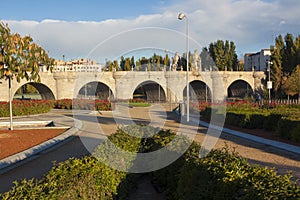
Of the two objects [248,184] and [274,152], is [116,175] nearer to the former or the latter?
[248,184]

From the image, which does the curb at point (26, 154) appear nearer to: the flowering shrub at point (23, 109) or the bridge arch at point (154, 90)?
the flowering shrub at point (23, 109)

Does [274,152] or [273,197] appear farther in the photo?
[274,152]

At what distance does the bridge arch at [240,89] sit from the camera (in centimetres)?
6272

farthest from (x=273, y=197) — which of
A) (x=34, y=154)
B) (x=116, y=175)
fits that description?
(x=34, y=154)

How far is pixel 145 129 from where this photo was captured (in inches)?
430

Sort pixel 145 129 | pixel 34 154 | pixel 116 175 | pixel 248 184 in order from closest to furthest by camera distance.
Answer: pixel 248 184
pixel 116 175
pixel 145 129
pixel 34 154

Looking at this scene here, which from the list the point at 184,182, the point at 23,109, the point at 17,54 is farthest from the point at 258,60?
the point at 184,182

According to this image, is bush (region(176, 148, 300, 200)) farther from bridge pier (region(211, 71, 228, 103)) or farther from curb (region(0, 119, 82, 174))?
bridge pier (region(211, 71, 228, 103))

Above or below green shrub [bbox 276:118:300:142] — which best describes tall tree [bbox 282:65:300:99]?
above

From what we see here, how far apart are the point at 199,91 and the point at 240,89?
8.87 meters

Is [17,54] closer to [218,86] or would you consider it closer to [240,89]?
[218,86]

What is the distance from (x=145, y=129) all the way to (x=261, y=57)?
311ft

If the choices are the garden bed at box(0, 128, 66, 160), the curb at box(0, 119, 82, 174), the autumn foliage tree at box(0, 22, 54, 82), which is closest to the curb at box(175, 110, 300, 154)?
the curb at box(0, 119, 82, 174)

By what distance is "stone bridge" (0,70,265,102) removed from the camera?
4831 centimetres
